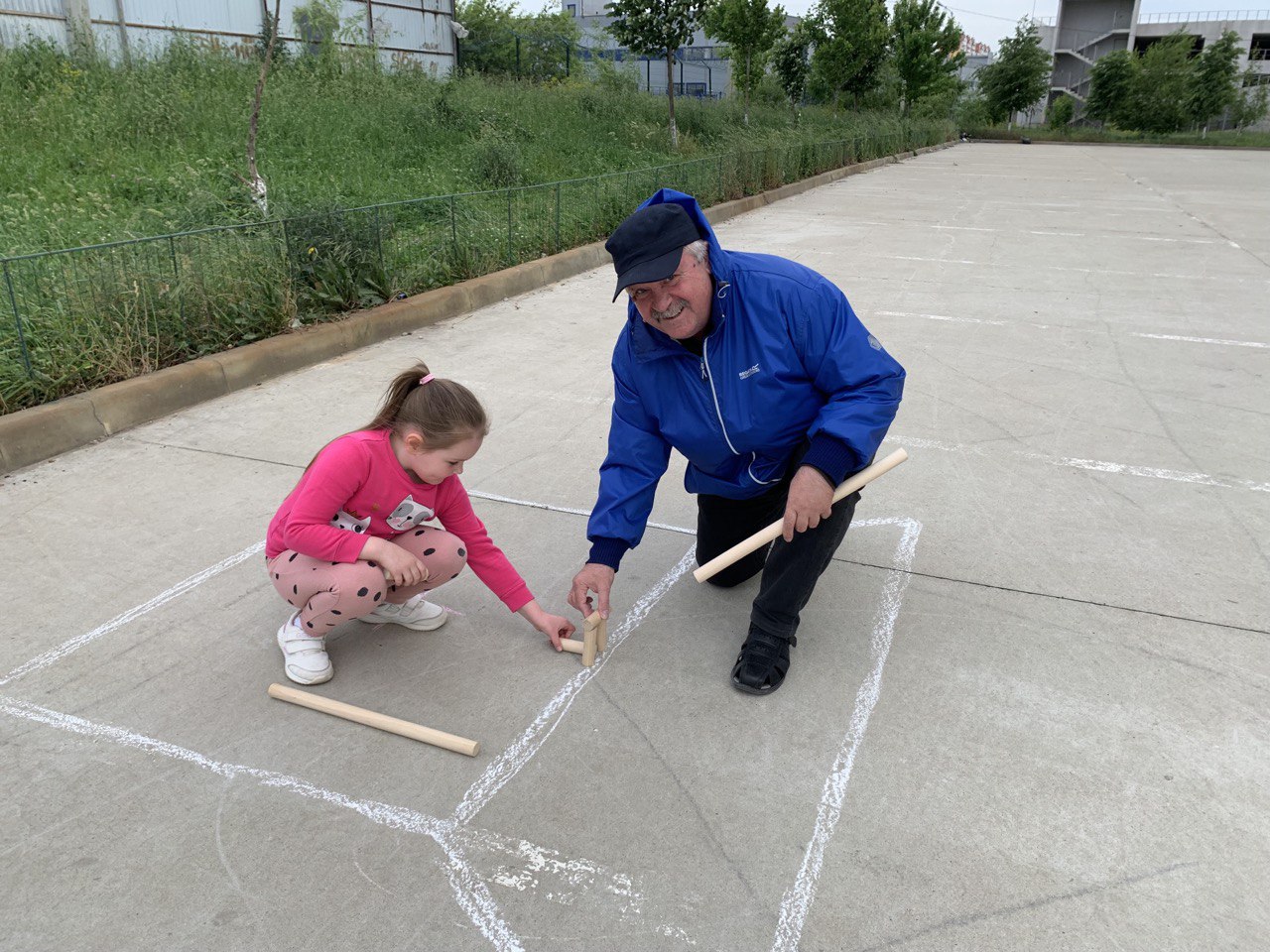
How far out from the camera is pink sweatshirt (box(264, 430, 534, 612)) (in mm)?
2551

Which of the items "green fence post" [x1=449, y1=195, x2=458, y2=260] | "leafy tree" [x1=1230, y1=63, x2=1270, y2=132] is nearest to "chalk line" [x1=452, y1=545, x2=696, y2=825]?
"green fence post" [x1=449, y1=195, x2=458, y2=260]

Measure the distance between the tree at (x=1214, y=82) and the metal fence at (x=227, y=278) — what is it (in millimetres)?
55498

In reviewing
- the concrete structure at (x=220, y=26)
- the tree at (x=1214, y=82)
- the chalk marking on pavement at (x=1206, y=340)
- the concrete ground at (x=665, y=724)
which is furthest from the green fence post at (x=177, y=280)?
the tree at (x=1214, y=82)

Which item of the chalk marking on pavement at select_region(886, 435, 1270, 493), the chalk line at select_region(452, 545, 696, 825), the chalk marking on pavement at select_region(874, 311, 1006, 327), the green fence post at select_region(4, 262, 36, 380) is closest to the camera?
the chalk line at select_region(452, 545, 696, 825)

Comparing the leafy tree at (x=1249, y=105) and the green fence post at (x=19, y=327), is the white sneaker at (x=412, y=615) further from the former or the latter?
the leafy tree at (x=1249, y=105)

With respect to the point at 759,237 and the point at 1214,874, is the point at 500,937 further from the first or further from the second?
the point at 759,237

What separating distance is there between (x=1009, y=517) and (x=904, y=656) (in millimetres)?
1295

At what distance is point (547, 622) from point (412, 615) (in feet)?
1.69

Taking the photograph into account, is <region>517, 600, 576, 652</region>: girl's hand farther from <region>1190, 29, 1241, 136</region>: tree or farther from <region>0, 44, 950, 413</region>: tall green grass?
<region>1190, 29, 1241, 136</region>: tree

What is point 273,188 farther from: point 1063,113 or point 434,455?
point 1063,113

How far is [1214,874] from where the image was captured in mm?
2107

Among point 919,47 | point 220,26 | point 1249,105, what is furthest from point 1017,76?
point 220,26

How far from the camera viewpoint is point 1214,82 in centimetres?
5028

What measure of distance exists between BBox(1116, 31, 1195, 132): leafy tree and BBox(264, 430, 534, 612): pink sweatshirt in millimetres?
60556
